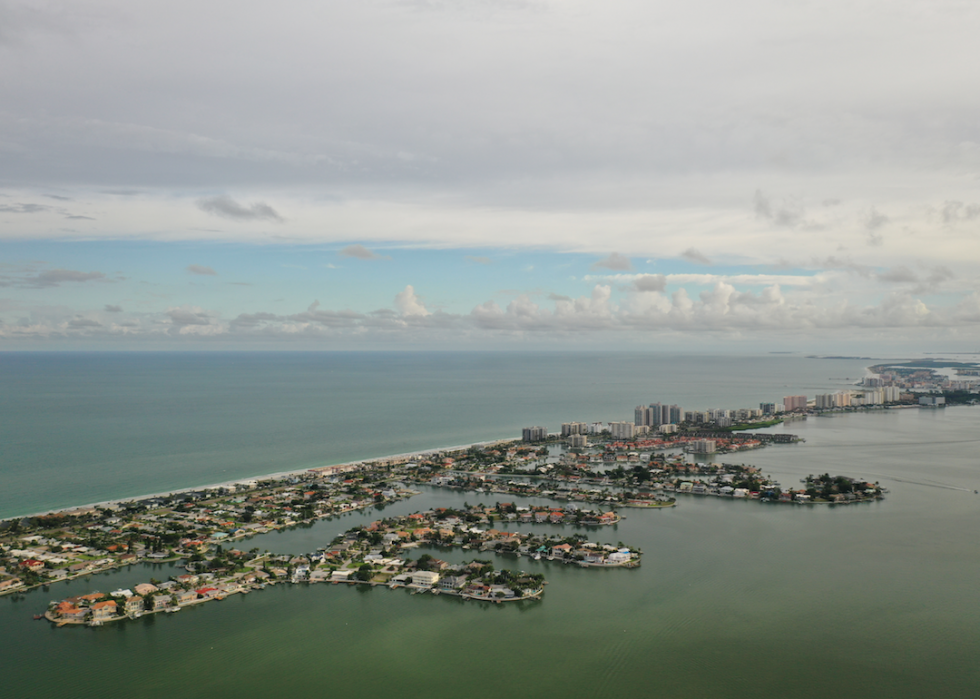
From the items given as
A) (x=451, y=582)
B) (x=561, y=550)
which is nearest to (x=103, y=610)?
(x=451, y=582)

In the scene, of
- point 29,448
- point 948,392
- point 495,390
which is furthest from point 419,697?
point 948,392

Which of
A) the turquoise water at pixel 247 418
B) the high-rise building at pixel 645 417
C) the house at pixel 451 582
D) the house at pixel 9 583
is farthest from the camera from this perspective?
the high-rise building at pixel 645 417

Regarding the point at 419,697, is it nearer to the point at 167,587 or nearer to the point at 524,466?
the point at 167,587

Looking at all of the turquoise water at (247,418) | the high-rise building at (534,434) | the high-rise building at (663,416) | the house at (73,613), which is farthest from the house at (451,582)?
the high-rise building at (663,416)

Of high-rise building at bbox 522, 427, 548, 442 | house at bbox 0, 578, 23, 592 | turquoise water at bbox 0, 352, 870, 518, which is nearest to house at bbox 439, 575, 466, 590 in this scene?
house at bbox 0, 578, 23, 592

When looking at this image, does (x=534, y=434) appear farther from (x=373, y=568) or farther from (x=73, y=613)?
(x=73, y=613)

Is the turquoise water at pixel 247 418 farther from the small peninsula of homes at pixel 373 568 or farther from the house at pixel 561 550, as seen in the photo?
the house at pixel 561 550
